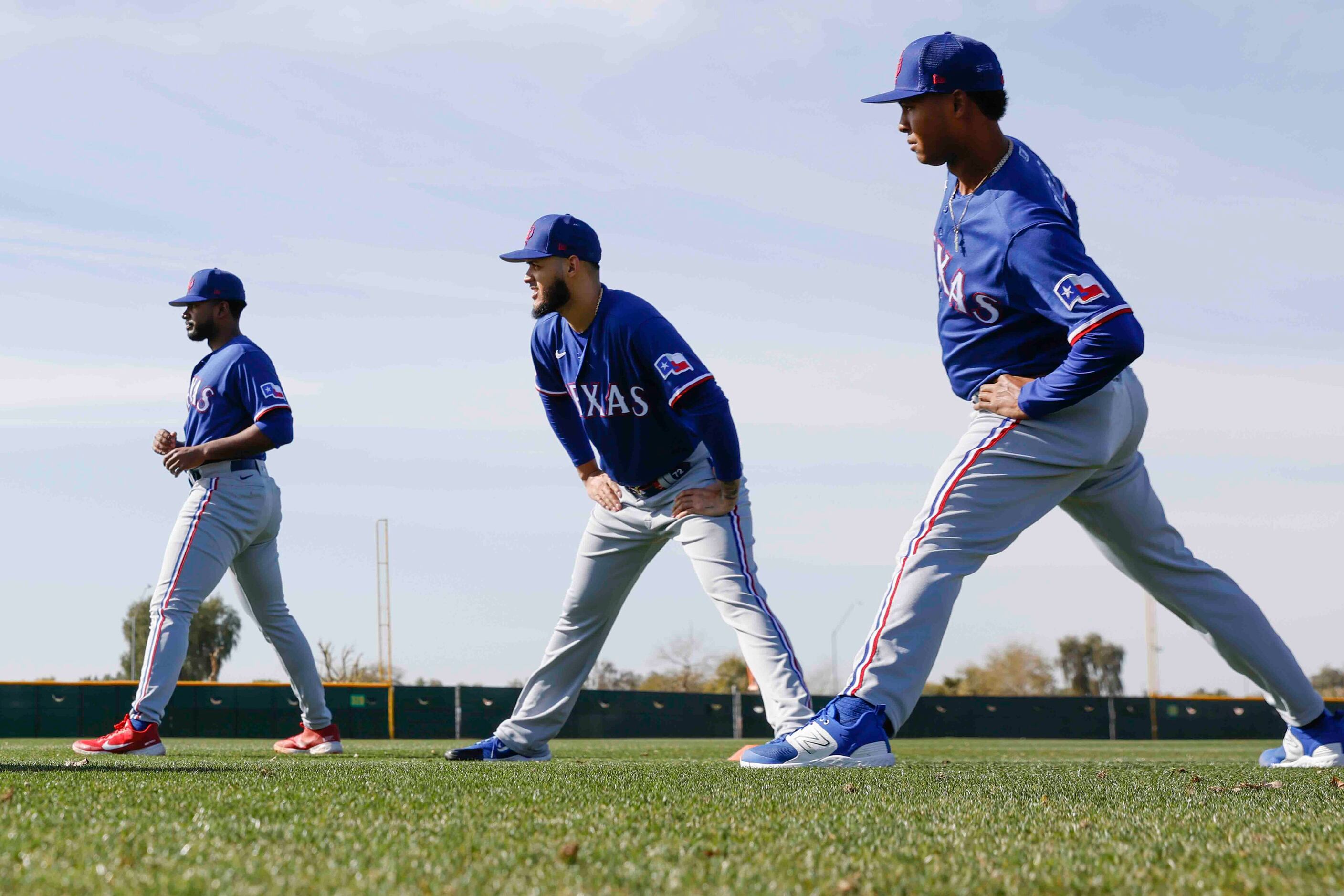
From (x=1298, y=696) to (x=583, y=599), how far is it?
277cm

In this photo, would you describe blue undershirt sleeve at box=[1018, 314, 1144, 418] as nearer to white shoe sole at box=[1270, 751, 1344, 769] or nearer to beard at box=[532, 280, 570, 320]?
white shoe sole at box=[1270, 751, 1344, 769]

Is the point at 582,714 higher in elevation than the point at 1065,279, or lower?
lower

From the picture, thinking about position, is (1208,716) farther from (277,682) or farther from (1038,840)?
(1038,840)

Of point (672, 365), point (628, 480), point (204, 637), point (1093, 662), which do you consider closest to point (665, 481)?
point (628, 480)

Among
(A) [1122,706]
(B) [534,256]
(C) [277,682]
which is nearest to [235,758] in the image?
(B) [534,256]

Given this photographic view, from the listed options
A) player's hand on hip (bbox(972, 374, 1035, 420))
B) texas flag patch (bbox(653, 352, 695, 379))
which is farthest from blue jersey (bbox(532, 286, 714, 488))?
player's hand on hip (bbox(972, 374, 1035, 420))

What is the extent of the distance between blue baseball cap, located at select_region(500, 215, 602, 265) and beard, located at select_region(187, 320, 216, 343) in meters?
2.25

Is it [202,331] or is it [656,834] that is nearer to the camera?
[656,834]

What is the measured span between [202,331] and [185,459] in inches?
31.8

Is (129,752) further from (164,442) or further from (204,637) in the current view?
(204,637)

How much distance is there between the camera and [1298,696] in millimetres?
4430

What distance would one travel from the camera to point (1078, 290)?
3.54m

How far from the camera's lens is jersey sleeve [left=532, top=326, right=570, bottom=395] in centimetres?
523

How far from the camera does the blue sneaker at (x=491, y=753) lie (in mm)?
4859
